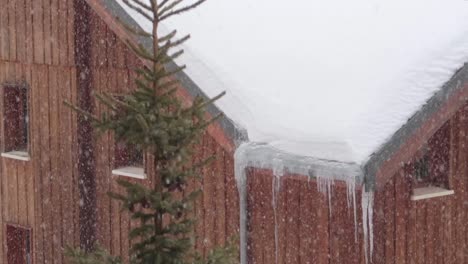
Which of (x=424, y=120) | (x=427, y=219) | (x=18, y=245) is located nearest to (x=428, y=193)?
(x=427, y=219)

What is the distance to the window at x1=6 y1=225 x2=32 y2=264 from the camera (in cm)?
1270

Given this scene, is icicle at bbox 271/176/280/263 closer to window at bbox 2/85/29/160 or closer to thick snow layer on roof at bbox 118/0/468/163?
thick snow layer on roof at bbox 118/0/468/163

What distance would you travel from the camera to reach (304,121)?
8.03m

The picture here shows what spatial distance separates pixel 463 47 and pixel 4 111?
7.30 metres

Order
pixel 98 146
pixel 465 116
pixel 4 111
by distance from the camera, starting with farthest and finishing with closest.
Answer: pixel 4 111 < pixel 98 146 < pixel 465 116

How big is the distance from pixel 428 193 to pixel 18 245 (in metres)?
7.59

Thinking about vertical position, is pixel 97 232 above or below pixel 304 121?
below

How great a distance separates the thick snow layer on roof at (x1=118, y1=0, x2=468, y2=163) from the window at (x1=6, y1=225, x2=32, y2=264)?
493 centimetres

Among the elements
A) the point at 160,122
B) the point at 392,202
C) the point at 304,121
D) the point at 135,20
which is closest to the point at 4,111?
the point at 135,20

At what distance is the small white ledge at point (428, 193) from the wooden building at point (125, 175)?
0.05 feet

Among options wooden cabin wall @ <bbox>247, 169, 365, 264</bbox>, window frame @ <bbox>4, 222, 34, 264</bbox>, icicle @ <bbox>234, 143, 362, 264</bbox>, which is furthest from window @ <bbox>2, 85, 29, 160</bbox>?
wooden cabin wall @ <bbox>247, 169, 365, 264</bbox>

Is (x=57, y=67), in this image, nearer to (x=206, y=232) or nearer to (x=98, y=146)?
(x=98, y=146)

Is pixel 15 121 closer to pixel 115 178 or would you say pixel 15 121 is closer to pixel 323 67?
pixel 115 178

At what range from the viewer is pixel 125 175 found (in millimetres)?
10188
